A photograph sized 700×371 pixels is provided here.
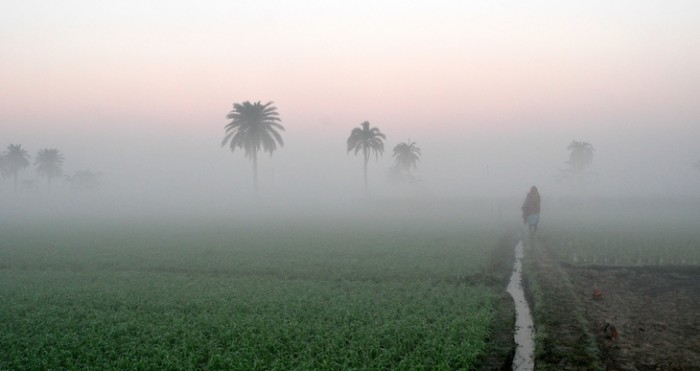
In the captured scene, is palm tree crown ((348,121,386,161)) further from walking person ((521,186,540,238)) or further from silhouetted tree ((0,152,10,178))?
silhouetted tree ((0,152,10,178))

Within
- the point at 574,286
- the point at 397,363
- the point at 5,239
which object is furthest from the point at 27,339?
the point at 5,239

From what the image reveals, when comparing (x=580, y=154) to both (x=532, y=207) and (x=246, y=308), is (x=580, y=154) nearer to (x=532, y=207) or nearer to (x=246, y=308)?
(x=532, y=207)

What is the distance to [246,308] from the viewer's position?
43.7ft

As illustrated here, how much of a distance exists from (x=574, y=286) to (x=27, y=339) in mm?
18146

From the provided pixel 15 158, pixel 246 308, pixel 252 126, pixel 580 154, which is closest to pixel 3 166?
pixel 15 158

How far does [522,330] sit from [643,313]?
4470 millimetres

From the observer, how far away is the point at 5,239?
33.2m

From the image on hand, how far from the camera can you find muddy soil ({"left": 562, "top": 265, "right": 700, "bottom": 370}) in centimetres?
982

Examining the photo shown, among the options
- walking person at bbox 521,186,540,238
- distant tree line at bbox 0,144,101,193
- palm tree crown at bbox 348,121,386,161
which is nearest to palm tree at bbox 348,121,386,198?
palm tree crown at bbox 348,121,386,161

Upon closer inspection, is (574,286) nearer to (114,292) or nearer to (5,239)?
(114,292)

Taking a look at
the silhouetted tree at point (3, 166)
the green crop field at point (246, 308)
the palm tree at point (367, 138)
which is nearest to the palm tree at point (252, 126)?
the palm tree at point (367, 138)

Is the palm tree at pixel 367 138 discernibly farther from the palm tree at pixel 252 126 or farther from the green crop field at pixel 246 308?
the green crop field at pixel 246 308

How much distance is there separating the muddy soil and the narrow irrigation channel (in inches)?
61.9

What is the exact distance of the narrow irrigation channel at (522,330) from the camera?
10172 millimetres
